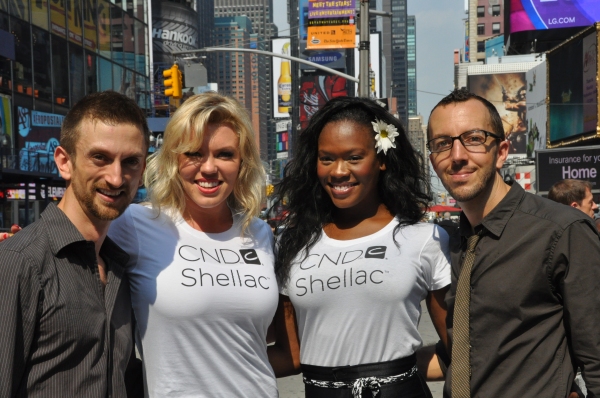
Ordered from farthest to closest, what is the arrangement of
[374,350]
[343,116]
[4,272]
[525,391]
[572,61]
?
[572,61] → [343,116] → [374,350] → [525,391] → [4,272]

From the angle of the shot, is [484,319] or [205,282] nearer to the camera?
[484,319]

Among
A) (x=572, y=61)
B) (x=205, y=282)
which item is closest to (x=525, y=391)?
(x=205, y=282)

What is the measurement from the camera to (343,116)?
4133mm

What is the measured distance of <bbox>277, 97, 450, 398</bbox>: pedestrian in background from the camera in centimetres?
376

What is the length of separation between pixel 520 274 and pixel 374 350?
948 millimetres

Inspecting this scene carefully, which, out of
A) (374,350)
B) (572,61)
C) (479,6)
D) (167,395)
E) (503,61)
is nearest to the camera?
(167,395)

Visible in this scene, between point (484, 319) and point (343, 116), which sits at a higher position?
point (343, 116)

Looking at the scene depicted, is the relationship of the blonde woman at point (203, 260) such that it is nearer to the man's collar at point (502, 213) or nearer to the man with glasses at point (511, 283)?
the man with glasses at point (511, 283)

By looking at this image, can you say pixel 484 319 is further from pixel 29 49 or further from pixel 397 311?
pixel 29 49

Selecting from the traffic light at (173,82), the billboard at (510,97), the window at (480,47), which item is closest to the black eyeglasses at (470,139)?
the traffic light at (173,82)

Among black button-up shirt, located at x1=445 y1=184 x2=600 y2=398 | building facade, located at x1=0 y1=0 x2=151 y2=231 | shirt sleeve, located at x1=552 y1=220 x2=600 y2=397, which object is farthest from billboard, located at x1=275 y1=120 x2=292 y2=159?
shirt sleeve, located at x1=552 y1=220 x2=600 y2=397

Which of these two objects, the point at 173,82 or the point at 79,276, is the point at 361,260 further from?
the point at 173,82

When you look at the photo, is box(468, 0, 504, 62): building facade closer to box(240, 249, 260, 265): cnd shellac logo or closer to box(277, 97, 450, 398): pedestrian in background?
box(277, 97, 450, 398): pedestrian in background

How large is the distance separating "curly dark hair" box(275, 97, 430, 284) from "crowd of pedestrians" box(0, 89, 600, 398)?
0.01 metres
